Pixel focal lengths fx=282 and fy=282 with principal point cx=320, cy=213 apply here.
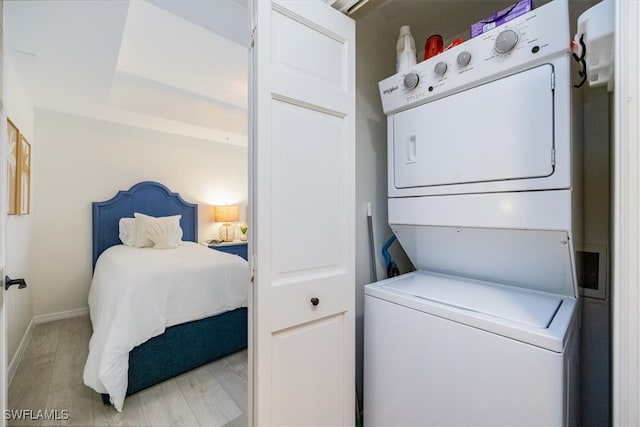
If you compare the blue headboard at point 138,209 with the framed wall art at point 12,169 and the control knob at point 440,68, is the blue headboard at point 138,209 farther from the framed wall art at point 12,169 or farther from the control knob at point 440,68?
the control knob at point 440,68

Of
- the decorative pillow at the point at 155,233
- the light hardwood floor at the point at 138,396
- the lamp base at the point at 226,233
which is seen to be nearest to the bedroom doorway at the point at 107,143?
the light hardwood floor at the point at 138,396

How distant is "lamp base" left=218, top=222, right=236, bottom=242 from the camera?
4577 mm

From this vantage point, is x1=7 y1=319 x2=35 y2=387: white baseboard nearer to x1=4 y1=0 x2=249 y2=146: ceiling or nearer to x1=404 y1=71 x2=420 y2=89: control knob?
x1=4 y1=0 x2=249 y2=146: ceiling

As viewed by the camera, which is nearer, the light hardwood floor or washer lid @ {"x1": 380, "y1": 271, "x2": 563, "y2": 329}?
washer lid @ {"x1": 380, "y1": 271, "x2": 563, "y2": 329}

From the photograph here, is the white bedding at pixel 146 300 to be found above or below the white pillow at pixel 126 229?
below

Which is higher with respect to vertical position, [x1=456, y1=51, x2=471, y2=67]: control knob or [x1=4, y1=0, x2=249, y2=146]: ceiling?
[x1=4, y1=0, x2=249, y2=146]: ceiling

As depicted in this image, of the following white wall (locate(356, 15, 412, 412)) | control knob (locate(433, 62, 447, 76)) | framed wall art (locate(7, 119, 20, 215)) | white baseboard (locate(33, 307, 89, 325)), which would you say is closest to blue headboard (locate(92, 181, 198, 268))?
white baseboard (locate(33, 307, 89, 325))

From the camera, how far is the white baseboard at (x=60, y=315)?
3.15 metres

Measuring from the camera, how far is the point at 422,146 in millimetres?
1238

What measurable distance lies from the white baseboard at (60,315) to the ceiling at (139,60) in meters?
2.36

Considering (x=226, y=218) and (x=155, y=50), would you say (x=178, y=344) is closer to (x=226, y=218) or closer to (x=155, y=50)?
(x=155, y=50)

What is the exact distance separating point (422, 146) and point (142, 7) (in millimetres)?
2072

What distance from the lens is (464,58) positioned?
107 cm

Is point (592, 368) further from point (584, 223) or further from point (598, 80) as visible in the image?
point (598, 80)
